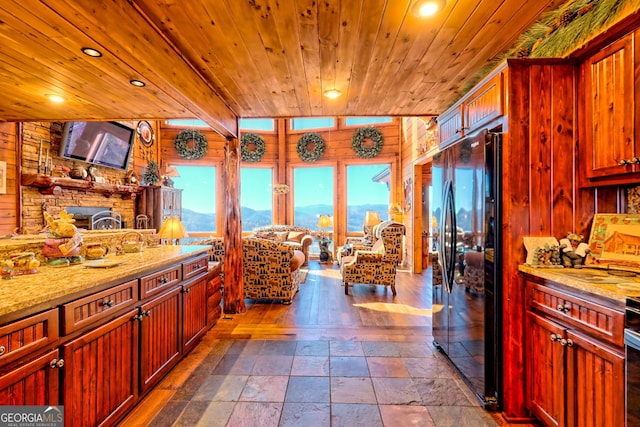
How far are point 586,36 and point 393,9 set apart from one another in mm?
1134

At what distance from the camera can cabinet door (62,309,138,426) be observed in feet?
4.75

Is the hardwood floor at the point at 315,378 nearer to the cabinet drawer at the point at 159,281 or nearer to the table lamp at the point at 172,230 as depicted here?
the cabinet drawer at the point at 159,281

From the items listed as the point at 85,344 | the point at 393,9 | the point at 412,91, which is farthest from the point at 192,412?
the point at 412,91

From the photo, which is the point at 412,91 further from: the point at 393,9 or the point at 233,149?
the point at 233,149

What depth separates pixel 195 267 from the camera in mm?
2861

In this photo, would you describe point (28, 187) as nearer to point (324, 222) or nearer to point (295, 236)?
point (295, 236)

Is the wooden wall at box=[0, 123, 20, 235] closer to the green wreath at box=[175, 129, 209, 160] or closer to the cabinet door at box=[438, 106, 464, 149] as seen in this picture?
the green wreath at box=[175, 129, 209, 160]

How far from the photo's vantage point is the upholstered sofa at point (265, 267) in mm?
4215

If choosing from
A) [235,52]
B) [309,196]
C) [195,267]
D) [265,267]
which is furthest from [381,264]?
[309,196]

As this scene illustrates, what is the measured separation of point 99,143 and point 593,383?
757 centimetres

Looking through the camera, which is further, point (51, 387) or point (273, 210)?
point (273, 210)

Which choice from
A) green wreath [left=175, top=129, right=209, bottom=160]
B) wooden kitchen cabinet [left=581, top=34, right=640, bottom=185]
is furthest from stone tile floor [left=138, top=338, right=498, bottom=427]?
green wreath [left=175, top=129, right=209, bottom=160]

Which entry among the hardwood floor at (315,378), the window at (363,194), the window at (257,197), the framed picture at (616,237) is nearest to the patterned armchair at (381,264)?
the hardwood floor at (315,378)

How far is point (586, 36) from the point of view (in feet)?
5.72
